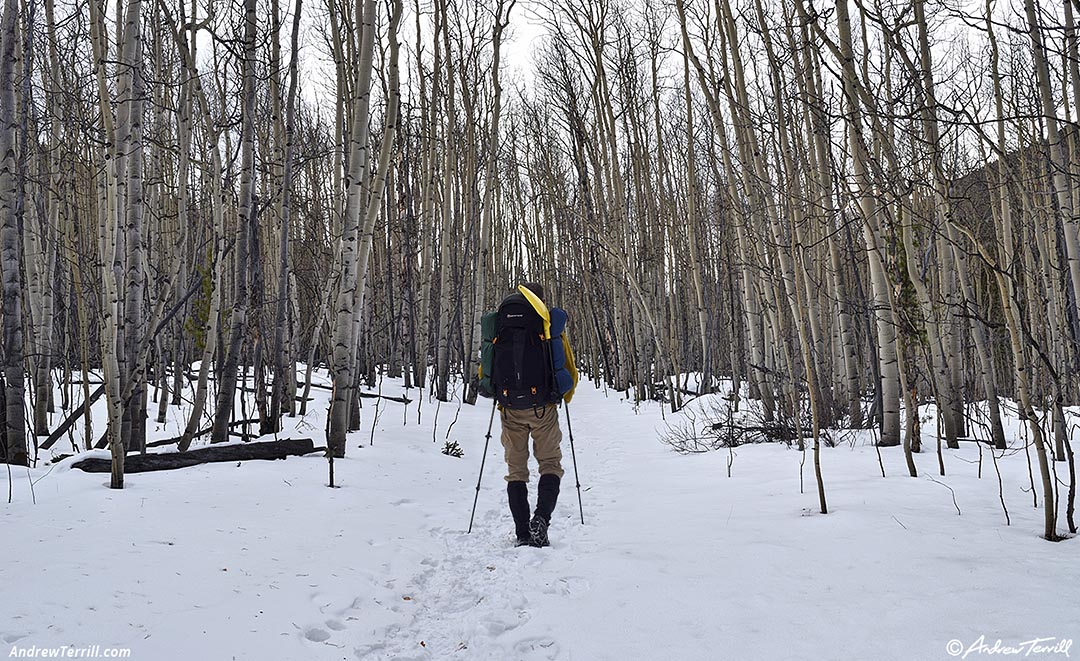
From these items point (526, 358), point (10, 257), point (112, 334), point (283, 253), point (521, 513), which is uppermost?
point (283, 253)

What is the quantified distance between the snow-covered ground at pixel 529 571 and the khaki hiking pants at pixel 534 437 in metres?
0.46

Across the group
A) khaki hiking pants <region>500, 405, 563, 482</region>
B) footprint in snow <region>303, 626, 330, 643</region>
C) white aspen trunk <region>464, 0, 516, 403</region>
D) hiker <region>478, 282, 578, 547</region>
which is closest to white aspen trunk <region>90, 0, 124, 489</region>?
footprint in snow <region>303, 626, 330, 643</region>

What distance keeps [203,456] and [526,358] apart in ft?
8.80

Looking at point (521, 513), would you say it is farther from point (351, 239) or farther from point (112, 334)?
point (351, 239)

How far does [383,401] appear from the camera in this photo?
1214 centimetres

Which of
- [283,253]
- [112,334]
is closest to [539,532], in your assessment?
[112,334]

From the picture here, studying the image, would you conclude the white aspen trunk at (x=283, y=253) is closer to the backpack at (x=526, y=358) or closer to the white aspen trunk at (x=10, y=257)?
the white aspen trunk at (x=10, y=257)

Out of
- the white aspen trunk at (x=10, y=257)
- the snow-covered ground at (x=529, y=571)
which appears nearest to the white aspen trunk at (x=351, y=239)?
the snow-covered ground at (x=529, y=571)

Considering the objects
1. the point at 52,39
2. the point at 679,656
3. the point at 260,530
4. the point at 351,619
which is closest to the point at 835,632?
the point at 679,656

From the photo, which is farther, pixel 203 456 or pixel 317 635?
pixel 203 456

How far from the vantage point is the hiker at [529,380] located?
13.3ft

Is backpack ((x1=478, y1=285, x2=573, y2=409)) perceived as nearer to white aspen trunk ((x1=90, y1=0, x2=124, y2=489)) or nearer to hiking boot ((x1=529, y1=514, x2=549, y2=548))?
hiking boot ((x1=529, y1=514, x2=549, y2=548))

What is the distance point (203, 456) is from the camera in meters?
4.98

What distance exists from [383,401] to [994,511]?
10.1 metres
